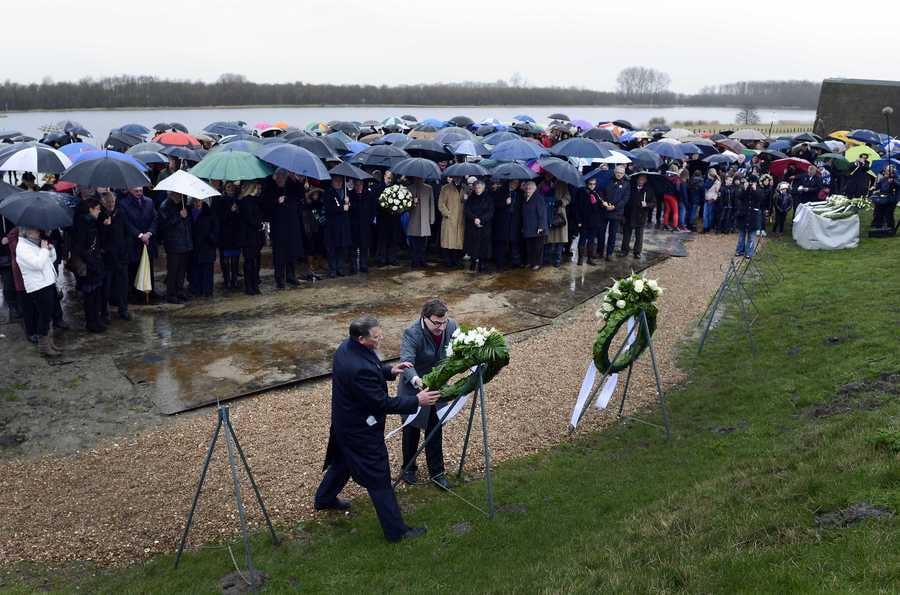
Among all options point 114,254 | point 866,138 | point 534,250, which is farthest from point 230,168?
point 866,138

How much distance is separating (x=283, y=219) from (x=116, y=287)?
3.06m

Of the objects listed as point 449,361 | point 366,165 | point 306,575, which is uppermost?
point 366,165

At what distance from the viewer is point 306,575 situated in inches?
225

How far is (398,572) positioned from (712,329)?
7.74 meters

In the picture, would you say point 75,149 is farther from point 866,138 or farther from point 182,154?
point 866,138

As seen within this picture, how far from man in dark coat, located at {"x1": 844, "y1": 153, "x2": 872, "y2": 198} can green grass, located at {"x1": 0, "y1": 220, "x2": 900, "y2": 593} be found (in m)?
12.3

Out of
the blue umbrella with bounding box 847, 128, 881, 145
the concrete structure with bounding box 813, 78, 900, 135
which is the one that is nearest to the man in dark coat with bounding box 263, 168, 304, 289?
the blue umbrella with bounding box 847, 128, 881, 145

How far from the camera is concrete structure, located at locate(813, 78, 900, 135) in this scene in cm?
3738

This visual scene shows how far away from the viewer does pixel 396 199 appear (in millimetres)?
14109

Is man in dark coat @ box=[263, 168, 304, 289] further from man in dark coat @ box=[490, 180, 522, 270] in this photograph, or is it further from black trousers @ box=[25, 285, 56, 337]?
black trousers @ box=[25, 285, 56, 337]

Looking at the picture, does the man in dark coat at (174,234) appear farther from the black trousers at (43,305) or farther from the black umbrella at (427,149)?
the black umbrella at (427,149)

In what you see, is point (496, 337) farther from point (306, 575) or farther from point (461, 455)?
point (306, 575)

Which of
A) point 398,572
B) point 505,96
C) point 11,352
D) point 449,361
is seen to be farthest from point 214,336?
point 505,96

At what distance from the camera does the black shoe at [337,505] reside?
22.0 feet
